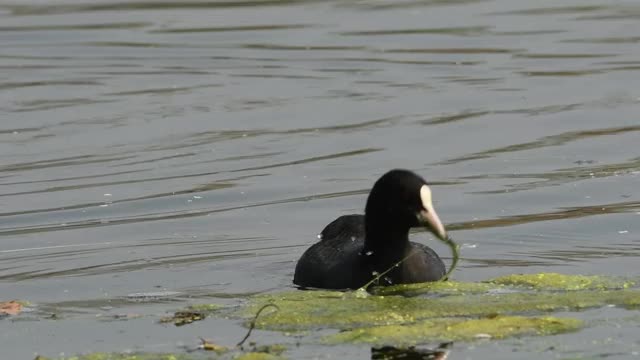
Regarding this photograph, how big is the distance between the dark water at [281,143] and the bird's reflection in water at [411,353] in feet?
0.26

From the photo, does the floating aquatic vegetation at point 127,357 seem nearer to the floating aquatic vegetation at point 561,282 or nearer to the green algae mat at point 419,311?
the green algae mat at point 419,311

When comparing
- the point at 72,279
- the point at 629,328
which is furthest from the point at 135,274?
the point at 629,328

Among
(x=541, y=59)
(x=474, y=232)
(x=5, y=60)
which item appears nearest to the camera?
(x=474, y=232)

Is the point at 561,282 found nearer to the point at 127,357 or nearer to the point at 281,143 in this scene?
the point at 127,357

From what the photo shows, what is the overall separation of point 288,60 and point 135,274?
9043mm

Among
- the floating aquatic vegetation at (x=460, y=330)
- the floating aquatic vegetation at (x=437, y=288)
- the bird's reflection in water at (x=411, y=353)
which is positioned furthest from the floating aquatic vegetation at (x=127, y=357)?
the floating aquatic vegetation at (x=437, y=288)

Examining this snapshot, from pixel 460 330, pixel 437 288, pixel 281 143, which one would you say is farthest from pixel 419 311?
pixel 281 143

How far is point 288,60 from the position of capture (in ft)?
62.8

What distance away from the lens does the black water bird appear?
372 inches

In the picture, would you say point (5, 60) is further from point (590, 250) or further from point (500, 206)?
point (590, 250)

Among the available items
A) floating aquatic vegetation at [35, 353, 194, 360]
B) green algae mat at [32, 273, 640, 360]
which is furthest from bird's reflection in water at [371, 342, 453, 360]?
floating aquatic vegetation at [35, 353, 194, 360]

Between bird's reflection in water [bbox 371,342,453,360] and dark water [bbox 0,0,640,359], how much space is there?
0.26ft

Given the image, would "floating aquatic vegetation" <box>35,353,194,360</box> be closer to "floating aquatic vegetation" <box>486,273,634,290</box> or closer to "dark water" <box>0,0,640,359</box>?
"dark water" <box>0,0,640,359</box>

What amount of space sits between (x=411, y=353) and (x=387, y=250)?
6.80ft
